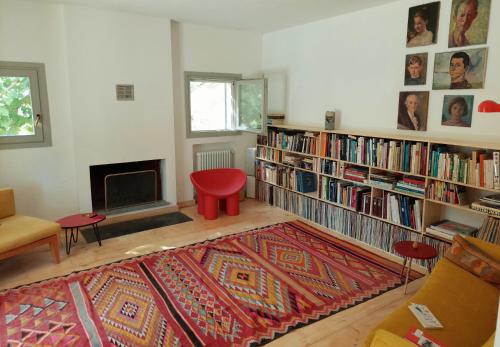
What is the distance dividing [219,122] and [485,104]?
4179 mm

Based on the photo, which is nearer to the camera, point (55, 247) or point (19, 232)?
point (19, 232)

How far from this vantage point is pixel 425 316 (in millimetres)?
2188

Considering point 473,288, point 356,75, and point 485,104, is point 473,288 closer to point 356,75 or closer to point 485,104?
point 485,104

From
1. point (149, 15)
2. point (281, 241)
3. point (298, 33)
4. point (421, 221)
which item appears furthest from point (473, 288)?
point (149, 15)

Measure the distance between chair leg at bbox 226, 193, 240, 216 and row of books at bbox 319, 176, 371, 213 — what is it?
1.19 metres

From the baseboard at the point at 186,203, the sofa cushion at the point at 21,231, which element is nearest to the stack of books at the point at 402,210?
the baseboard at the point at 186,203

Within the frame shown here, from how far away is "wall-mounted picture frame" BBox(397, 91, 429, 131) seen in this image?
3.79 metres

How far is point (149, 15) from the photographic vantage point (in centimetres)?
478

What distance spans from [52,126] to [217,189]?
7.40ft

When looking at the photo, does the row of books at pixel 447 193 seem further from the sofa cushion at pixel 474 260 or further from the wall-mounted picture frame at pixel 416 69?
the wall-mounted picture frame at pixel 416 69

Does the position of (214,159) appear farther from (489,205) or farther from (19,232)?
(489,205)

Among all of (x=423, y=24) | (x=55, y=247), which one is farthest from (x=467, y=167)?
(x=55, y=247)

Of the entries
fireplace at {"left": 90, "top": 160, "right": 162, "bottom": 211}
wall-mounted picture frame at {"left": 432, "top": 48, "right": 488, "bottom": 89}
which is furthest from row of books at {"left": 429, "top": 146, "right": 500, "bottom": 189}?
fireplace at {"left": 90, "top": 160, "right": 162, "bottom": 211}

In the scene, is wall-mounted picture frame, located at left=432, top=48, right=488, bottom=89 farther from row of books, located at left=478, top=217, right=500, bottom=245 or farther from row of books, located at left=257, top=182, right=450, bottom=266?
row of books, located at left=257, top=182, right=450, bottom=266
